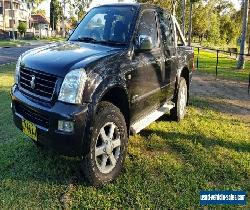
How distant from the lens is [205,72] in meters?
15.4

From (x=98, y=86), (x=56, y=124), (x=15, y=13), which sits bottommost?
A: (x=56, y=124)

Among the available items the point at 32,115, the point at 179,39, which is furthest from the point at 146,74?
the point at 179,39

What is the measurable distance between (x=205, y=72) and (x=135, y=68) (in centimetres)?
1131

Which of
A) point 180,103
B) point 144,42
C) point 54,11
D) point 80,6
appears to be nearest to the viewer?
point 144,42

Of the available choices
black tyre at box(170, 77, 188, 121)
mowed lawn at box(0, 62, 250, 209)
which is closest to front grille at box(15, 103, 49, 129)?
mowed lawn at box(0, 62, 250, 209)

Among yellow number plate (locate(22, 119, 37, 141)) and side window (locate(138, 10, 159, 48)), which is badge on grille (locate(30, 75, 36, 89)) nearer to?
yellow number plate (locate(22, 119, 37, 141))

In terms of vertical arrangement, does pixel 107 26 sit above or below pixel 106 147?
above

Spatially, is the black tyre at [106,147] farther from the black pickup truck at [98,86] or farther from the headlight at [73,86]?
the headlight at [73,86]

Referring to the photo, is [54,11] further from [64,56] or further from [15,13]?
[64,56]

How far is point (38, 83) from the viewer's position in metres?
4.04

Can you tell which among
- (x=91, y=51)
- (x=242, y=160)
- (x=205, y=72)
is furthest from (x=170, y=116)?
(x=205, y=72)

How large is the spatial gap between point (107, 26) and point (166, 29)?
4.55 feet

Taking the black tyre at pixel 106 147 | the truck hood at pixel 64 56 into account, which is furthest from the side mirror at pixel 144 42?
the black tyre at pixel 106 147

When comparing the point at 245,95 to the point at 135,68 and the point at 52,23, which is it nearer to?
the point at 135,68
